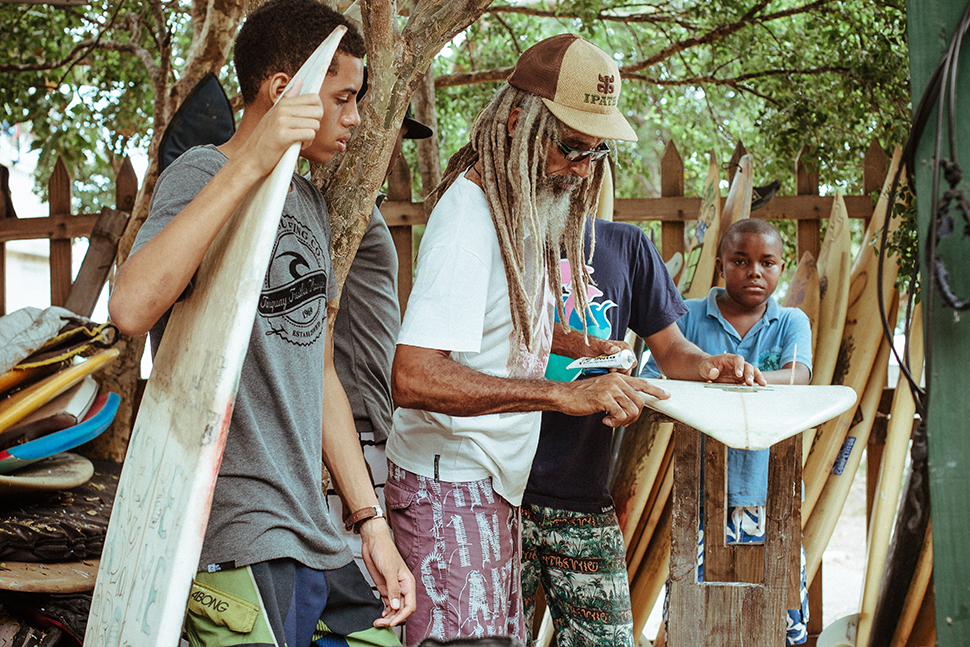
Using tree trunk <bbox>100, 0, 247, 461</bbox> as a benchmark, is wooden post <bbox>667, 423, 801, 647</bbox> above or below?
below

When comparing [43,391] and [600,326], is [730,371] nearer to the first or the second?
[600,326]

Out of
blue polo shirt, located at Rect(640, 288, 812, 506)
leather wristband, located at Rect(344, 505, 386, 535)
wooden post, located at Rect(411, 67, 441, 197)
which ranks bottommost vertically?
leather wristband, located at Rect(344, 505, 386, 535)

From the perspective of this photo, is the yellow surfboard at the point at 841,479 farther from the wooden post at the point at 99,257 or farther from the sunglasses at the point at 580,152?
the wooden post at the point at 99,257

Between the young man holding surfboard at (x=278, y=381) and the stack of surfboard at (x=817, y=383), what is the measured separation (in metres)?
1.65

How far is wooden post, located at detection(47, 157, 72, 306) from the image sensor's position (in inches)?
155

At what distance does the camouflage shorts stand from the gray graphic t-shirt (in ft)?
2.50

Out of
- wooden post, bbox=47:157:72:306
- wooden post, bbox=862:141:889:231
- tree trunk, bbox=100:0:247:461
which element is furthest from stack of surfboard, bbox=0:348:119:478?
wooden post, bbox=862:141:889:231

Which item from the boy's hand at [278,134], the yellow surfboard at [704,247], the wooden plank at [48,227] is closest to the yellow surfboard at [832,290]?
the yellow surfboard at [704,247]

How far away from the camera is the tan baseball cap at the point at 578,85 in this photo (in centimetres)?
184

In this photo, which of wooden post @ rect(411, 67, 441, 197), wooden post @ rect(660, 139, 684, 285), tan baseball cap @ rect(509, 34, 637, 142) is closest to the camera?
tan baseball cap @ rect(509, 34, 637, 142)

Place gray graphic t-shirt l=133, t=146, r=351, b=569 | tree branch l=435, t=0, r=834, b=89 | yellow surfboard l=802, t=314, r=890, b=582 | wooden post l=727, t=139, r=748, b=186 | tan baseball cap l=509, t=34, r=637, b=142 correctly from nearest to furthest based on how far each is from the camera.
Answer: gray graphic t-shirt l=133, t=146, r=351, b=569, tan baseball cap l=509, t=34, r=637, b=142, yellow surfboard l=802, t=314, r=890, b=582, wooden post l=727, t=139, r=748, b=186, tree branch l=435, t=0, r=834, b=89

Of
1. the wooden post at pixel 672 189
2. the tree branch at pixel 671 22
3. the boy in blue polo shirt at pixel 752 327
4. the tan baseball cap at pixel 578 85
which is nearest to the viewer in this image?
the tan baseball cap at pixel 578 85

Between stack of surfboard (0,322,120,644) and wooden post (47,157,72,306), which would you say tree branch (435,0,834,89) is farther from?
stack of surfboard (0,322,120,644)

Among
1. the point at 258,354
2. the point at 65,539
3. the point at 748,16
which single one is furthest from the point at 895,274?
the point at 65,539
